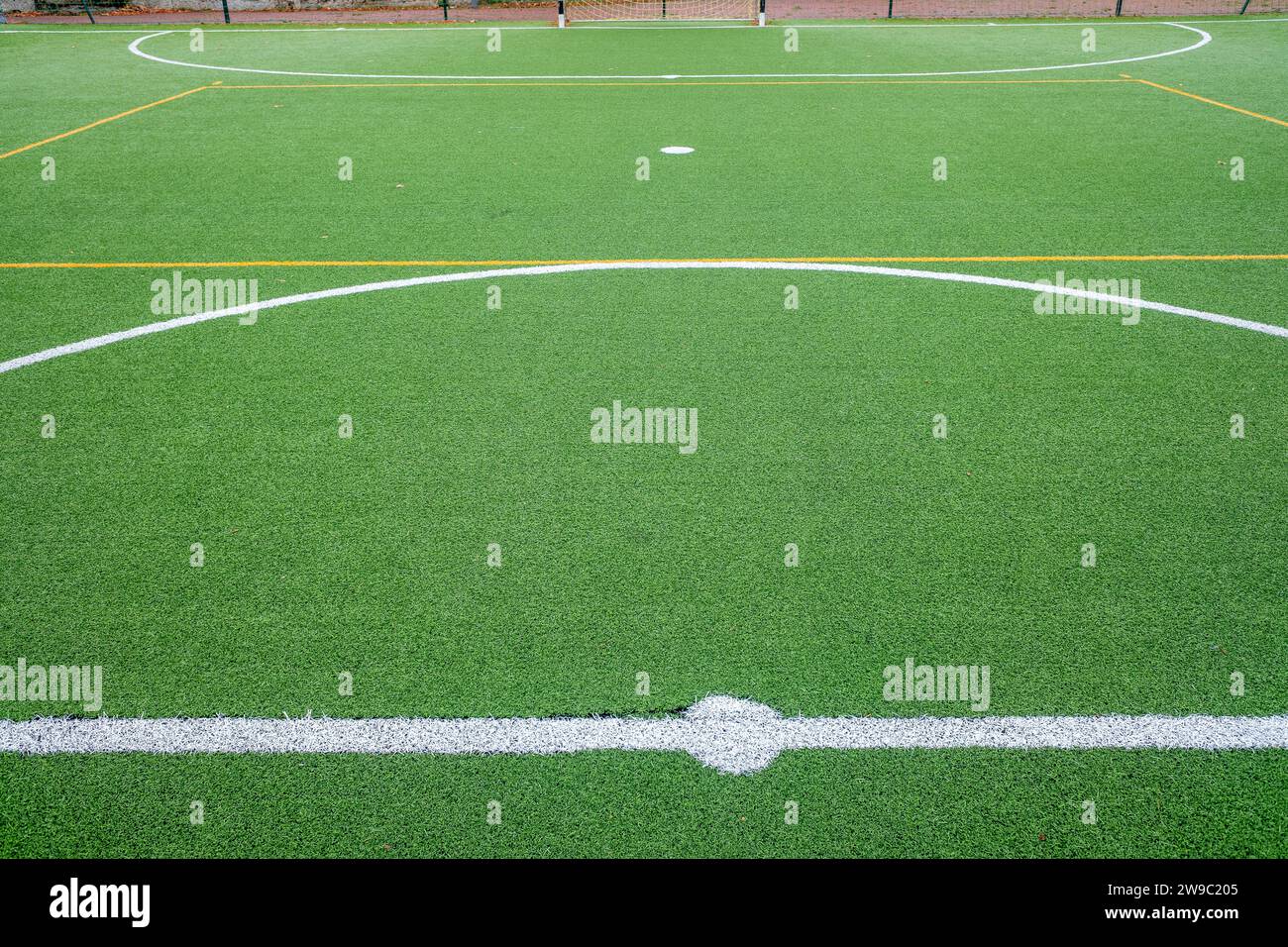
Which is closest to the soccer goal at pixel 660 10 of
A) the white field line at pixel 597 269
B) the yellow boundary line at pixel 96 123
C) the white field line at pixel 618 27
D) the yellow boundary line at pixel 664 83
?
the white field line at pixel 618 27

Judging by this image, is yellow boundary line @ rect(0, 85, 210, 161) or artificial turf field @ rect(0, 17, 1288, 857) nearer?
artificial turf field @ rect(0, 17, 1288, 857)

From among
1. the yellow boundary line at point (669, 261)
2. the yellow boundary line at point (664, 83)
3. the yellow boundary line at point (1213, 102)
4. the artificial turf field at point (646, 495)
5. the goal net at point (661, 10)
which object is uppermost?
the goal net at point (661, 10)

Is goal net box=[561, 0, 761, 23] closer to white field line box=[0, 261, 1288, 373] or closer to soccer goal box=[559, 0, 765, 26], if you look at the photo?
soccer goal box=[559, 0, 765, 26]

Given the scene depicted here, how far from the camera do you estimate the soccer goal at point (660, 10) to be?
20312 millimetres

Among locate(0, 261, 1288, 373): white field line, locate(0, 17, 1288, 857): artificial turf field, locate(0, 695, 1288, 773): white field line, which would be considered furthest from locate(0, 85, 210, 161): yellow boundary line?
locate(0, 695, 1288, 773): white field line

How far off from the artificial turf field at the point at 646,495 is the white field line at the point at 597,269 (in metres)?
0.10

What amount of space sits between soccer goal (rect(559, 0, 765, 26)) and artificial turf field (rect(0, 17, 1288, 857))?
13680mm

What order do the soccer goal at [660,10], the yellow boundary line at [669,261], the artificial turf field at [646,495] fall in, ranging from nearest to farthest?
1. the artificial turf field at [646,495]
2. the yellow boundary line at [669,261]
3. the soccer goal at [660,10]

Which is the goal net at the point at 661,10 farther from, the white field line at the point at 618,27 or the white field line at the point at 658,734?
the white field line at the point at 658,734

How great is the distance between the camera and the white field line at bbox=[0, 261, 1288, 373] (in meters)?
5.09

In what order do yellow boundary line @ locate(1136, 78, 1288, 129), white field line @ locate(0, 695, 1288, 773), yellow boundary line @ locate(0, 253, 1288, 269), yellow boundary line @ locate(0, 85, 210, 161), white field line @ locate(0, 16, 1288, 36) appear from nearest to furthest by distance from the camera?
white field line @ locate(0, 695, 1288, 773)
yellow boundary line @ locate(0, 253, 1288, 269)
yellow boundary line @ locate(0, 85, 210, 161)
yellow boundary line @ locate(1136, 78, 1288, 129)
white field line @ locate(0, 16, 1288, 36)

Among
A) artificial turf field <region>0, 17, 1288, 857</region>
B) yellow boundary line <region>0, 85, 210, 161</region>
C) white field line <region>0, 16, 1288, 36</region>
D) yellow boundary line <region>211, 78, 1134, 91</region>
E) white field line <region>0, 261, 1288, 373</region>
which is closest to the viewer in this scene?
artificial turf field <region>0, 17, 1288, 857</region>

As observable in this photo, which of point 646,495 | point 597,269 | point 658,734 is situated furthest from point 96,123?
point 658,734

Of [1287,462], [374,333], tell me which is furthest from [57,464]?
[1287,462]
